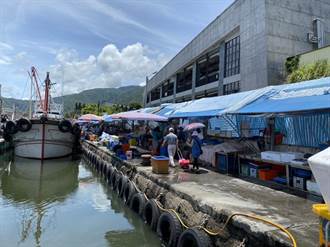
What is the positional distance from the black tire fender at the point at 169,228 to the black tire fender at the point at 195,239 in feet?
1.31

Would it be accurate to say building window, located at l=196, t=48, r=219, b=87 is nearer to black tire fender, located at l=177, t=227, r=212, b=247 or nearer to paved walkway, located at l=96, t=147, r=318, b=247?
paved walkway, located at l=96, t=147, r=318, b=247

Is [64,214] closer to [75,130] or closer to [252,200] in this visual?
[252,200]

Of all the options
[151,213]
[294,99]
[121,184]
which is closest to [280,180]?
[294,99]

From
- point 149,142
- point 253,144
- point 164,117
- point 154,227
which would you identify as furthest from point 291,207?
point 149,142

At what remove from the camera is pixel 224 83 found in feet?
85.7

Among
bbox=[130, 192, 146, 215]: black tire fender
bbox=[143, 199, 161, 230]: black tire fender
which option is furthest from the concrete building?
bbox=[143, 199, 161, 230]: black tire fender

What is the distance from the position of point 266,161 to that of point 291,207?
2901 millimetres

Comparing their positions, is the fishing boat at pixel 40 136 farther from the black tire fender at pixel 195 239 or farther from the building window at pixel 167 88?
the building window at pixel 167 88

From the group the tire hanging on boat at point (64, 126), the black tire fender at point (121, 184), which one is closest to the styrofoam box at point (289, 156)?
the black tire fender at point (121, 184)

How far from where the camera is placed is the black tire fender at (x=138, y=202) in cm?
902

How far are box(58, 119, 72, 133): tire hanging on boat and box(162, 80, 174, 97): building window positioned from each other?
24.2 m

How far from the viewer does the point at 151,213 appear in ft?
26.8

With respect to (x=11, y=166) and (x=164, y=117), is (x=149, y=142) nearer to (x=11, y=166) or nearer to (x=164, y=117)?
(x=164, y=117)

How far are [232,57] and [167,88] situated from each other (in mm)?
23117
